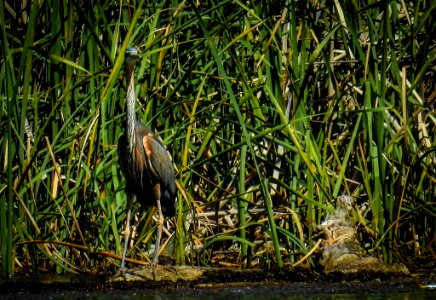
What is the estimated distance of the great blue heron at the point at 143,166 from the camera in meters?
6.02

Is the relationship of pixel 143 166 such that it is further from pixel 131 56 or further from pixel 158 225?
pixel 131 56

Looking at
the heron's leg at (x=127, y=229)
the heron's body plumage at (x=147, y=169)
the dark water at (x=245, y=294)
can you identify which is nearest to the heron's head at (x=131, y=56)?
the heron's body plumage at (x=147, y=169)

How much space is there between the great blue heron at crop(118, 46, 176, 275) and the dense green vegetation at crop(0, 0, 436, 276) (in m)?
0.09

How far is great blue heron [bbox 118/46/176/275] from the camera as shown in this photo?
6023 mm

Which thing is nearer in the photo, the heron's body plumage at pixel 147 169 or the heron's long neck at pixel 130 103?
the heron's long neck at pixel 130 103

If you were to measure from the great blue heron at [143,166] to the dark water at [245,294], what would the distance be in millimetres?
611

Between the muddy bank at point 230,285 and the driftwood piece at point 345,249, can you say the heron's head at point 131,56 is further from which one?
the driftwood piece at point 345,249

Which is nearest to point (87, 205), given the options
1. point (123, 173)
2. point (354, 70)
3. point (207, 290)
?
point (123, 173)

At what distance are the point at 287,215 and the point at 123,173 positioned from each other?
103 centimetres

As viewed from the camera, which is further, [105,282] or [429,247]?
[429,247]

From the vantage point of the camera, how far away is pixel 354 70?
6.52 meters

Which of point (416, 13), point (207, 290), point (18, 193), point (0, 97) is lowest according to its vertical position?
point (207, 290)

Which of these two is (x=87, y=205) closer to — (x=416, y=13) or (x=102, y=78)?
(x=102, y=78)

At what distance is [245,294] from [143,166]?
1584mm
